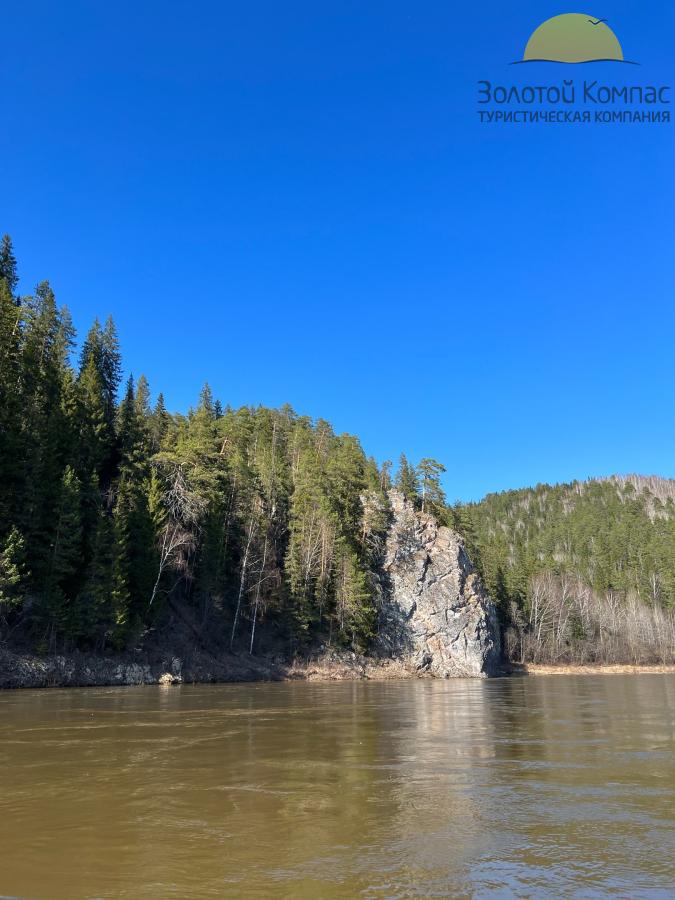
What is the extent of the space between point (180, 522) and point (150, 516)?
363 centimetres

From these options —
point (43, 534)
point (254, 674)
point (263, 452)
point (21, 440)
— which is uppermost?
point (263, 452)

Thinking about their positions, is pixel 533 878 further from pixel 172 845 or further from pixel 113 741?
pixel 113 741

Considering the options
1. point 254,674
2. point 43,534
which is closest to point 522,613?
point 254,674

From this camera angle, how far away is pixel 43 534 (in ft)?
133

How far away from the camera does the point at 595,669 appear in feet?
304

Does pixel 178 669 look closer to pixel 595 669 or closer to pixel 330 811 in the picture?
pixel 330 811

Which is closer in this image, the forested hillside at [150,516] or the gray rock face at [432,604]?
the forested hillside at [150,516]

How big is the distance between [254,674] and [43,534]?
841 inches

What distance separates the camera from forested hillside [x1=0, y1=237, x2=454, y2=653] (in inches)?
1603

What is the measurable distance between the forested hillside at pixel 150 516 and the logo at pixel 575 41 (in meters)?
34.4

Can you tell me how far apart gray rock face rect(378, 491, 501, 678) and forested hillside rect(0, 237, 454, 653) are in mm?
3088

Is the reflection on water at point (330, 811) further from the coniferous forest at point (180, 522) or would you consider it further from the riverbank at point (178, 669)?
the coniferous forest at point (180, 522)

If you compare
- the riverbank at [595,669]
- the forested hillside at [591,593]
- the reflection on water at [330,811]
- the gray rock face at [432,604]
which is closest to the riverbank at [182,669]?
the gray rock face at [432,604]

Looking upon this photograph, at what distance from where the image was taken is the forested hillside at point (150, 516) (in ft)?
134
